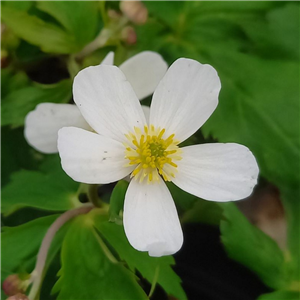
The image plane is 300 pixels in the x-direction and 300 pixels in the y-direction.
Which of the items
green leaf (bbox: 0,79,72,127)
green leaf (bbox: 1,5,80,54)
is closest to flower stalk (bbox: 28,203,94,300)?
green leaf (bbox: 0,79,72,127)

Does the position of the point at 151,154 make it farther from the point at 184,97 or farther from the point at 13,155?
the point at 13,155

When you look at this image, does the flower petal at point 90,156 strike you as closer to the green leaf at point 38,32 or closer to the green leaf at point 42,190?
the green leaf at point 42,190

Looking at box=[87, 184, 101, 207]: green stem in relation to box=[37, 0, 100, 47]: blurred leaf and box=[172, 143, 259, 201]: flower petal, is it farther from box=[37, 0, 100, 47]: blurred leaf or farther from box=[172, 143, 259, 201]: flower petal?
box=[37, 0, 100, 47]: blurred leaf

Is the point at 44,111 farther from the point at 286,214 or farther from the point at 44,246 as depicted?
A: the point at 286,214

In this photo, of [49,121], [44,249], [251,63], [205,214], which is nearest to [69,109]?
[49,121]

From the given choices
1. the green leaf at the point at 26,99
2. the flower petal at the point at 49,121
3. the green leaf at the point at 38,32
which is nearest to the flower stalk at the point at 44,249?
the flower petal at the point at 49,121

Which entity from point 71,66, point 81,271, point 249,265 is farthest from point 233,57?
point 81,271

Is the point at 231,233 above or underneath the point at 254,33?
underneath
